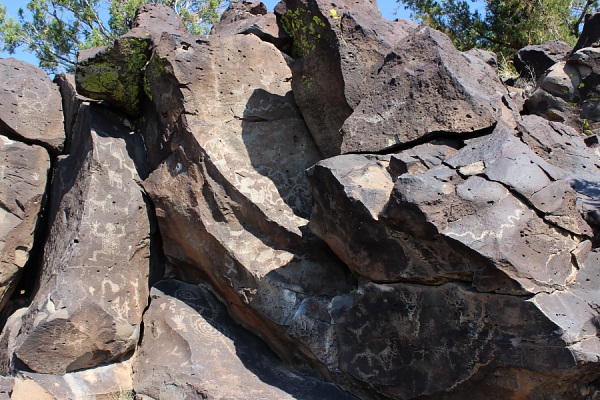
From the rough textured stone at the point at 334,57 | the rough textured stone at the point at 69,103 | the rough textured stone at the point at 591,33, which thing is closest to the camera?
the rough textured stone at the point at 334,57

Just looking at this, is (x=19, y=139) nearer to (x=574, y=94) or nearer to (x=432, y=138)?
(x=432, y=138)

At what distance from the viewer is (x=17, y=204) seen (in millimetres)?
5234

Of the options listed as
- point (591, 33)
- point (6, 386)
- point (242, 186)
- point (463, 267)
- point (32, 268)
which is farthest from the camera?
point (591, 33)

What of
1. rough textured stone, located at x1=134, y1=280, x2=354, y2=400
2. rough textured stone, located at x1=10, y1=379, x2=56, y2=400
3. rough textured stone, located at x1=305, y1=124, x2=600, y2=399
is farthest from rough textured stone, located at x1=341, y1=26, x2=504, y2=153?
rough textured stone, located at x1=10, y1=379, x2=56, y2=400

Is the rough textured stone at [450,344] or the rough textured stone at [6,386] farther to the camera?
the rough textured stone at [6,386]

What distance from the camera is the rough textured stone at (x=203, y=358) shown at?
414 cm

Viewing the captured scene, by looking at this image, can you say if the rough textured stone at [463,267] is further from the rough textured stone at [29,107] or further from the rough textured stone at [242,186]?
the rough textured stone at [29,107]

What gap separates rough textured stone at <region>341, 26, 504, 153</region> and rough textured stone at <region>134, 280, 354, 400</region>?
148cm

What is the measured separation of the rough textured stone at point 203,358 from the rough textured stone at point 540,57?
13.0 ft

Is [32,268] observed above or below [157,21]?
below

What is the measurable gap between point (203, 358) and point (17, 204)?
204 centimetres

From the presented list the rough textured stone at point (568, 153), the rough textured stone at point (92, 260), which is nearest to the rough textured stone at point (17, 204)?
the rough textured stone at point (92, 260)

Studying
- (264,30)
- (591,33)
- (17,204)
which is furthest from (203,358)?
(591,33)

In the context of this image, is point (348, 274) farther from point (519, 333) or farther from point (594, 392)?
point (594, 392)
